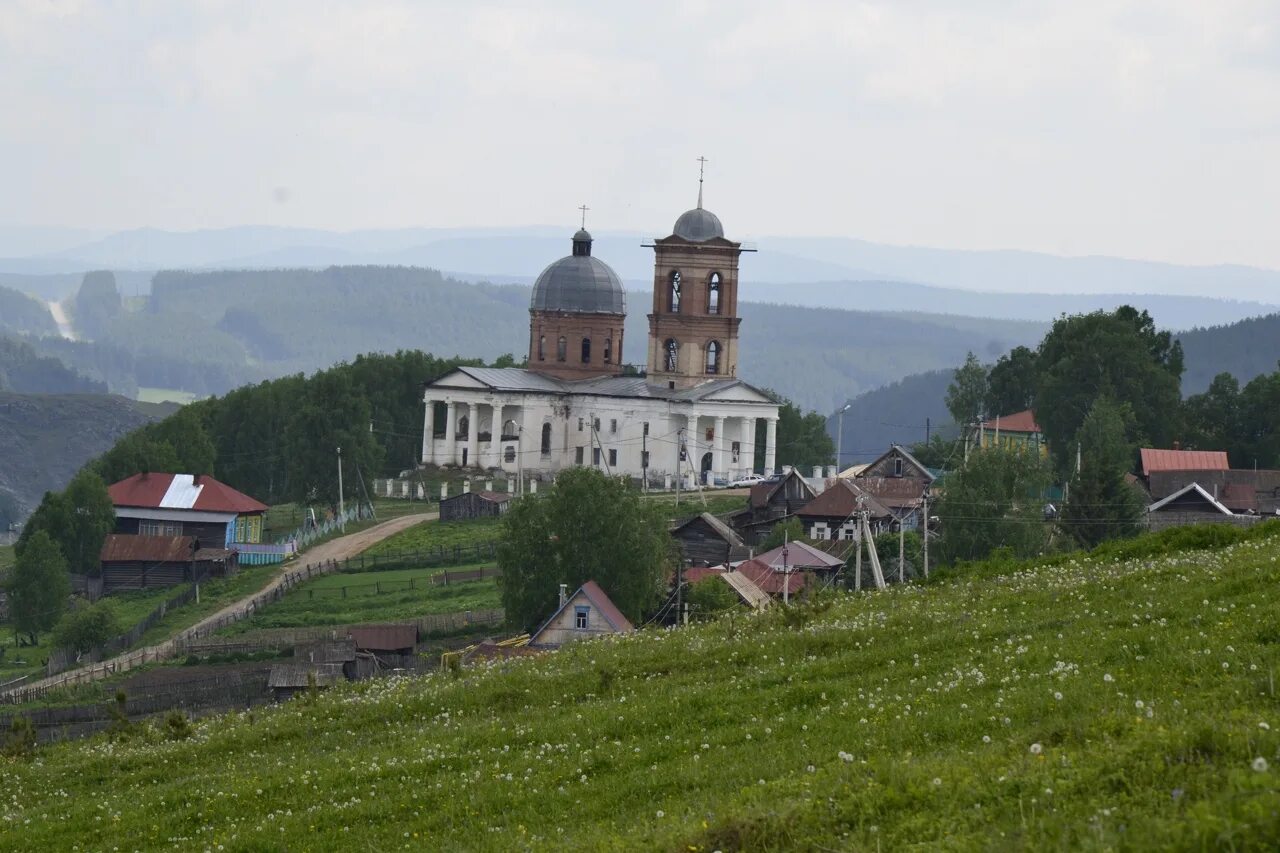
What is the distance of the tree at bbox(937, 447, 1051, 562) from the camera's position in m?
55.3

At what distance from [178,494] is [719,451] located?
72.2 feet

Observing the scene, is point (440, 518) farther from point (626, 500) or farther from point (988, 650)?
point (988, 650)

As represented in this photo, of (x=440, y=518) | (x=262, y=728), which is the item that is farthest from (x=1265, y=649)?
(x=440, y=518)

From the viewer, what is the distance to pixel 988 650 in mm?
20203

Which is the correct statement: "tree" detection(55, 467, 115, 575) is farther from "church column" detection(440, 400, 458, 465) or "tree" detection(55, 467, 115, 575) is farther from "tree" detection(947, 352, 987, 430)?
"tree" detection(947, 352, 987, 430)

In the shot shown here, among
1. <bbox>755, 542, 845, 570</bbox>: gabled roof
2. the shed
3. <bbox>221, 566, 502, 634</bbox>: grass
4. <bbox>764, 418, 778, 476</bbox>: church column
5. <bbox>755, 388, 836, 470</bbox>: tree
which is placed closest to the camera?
the shed

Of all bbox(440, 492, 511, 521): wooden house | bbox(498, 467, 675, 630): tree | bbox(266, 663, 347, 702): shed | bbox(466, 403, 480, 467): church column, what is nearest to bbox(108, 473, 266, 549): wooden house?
bbox(440, 492, 511, 521): wooden house

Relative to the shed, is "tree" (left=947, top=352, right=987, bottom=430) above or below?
above

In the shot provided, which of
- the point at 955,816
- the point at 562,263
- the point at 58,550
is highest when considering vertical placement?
the point at 562,263

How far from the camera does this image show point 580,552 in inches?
2051

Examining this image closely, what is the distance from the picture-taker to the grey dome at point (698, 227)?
90500mm

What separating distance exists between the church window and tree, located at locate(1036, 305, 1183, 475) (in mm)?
15363

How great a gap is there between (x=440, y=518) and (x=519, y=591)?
2970 centimetres

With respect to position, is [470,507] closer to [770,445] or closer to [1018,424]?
[770,445]
